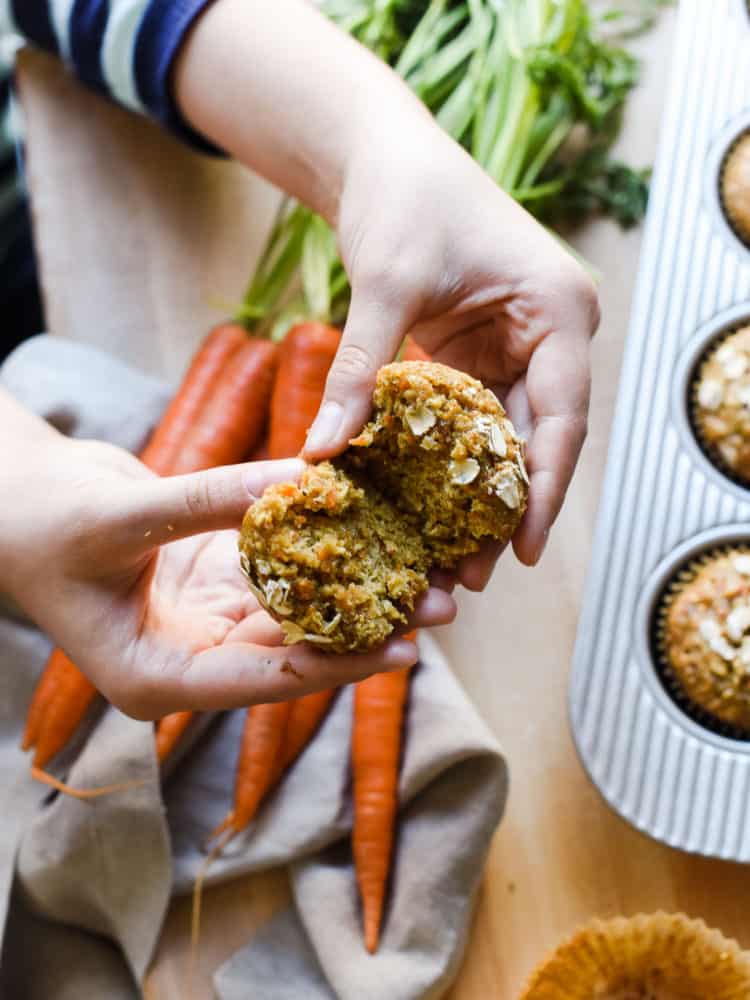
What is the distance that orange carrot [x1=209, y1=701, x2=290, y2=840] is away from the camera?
192 centimetres

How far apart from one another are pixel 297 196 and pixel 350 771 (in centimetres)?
109

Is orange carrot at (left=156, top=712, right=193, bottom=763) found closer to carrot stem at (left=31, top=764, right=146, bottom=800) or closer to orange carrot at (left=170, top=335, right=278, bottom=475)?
carrot stem at (left=31, top=764, right=146, bottom=800)

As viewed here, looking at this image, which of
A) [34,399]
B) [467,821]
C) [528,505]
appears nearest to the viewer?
[528,505]

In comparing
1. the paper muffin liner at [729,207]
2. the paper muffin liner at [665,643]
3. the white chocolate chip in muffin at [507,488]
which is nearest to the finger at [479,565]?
the white chocolate chip in muffin at [507,488]

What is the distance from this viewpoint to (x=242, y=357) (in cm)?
213

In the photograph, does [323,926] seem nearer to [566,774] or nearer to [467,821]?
[467,821]

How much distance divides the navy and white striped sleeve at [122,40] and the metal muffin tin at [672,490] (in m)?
0.92

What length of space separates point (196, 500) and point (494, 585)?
861 mm

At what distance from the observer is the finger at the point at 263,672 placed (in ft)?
4.64

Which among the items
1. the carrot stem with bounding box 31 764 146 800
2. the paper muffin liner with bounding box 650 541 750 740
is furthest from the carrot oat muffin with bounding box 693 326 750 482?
the carrot stem with bounding box 31 764 146 800

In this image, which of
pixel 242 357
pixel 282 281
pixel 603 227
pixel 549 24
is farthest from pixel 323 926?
pixel 549 24

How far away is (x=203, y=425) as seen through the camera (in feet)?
6.82

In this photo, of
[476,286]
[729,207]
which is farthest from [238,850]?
[729,207]

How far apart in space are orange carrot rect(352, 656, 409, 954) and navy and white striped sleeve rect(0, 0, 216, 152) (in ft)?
3.81
